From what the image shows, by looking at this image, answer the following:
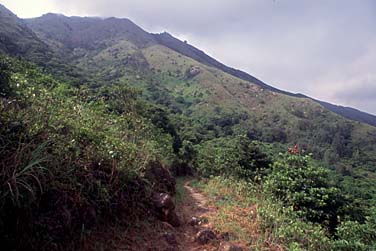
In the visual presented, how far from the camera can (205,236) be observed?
18.0 ft

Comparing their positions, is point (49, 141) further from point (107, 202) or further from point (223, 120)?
point (223, 120)

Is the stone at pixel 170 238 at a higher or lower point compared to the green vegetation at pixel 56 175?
lower

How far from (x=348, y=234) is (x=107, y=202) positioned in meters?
4.93

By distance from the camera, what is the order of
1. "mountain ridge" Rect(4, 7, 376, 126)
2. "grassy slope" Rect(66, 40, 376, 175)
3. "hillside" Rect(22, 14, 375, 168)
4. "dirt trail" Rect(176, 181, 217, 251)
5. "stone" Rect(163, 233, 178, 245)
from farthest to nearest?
1. "mountain ridge" Rect(4, 7, 376, 126)
2. "grassy slope" Rect(66, 40, 376, 175)
3. "hillside" Rect(22, 14, 375, 168)
4. "dirt trail" Rect(176, 181, 217, 251)
5. "stone" Rect(163, 233, 178, 245)

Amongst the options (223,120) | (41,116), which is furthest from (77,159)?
(223,120)

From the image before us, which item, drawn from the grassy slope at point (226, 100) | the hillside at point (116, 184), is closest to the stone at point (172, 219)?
the hillside at point (116, 184)

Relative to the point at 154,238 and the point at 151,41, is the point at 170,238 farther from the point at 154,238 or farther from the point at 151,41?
the point at 151,41

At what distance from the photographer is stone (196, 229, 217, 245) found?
5409mm

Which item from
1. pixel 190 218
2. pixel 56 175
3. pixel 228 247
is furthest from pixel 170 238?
pixel 56 175

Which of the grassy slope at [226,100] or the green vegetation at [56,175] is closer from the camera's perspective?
the green vegetation at [56,175]

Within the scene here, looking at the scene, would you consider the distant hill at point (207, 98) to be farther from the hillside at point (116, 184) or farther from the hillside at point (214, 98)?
the hillside at point (116, 184)

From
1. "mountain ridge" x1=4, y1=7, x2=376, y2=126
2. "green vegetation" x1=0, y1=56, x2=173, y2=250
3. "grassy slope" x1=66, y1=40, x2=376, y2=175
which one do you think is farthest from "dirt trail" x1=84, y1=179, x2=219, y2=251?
"mountain ridge" x1=4, y1=7, x2=376, y2=126

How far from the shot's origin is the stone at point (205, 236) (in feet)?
17.7

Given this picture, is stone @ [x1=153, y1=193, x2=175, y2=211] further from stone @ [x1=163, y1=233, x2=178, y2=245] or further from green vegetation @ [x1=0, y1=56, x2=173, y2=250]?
stone @ [x1=163, y1=233, x2=178, y2=245]
